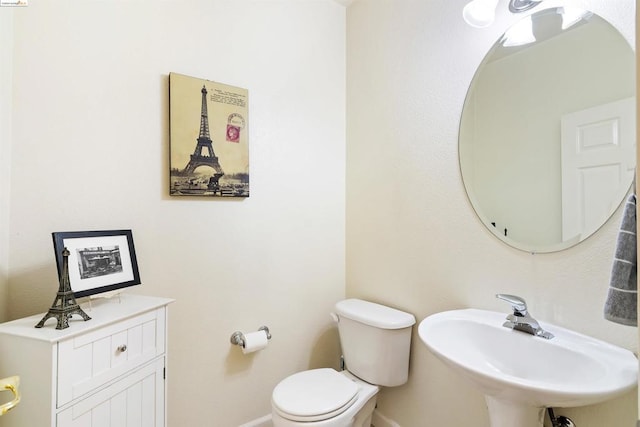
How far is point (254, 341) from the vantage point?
1653 millimetres

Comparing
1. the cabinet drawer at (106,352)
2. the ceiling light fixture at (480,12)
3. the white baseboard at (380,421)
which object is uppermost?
the ceiling light fixture at (480,12)

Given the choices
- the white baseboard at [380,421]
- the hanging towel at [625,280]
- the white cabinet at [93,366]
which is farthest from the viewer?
the white baseboard at [380,421]

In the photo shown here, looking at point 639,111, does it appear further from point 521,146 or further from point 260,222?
point 260,222

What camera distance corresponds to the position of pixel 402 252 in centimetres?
171

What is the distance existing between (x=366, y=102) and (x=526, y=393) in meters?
1.60

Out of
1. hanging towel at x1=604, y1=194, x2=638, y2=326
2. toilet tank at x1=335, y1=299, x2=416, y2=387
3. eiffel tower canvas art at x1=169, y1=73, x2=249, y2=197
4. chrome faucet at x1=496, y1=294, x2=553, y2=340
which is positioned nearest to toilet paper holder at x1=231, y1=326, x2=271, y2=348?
toilet tank at x1=335, y1=299, x2=416, y2=387

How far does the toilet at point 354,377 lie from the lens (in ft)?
4.42

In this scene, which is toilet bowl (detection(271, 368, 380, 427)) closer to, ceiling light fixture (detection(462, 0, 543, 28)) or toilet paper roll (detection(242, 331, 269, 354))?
toilet paper roll (detection(242, 331, 269, 354))

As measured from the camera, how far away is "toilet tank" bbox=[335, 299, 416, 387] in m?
1.57

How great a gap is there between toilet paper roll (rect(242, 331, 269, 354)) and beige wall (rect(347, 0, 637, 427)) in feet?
2.10

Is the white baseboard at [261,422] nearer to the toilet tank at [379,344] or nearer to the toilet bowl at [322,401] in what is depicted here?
the toilet bowl at [322,401]

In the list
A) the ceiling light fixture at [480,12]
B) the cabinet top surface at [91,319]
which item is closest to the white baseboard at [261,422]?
the cabinet top surface at [91,319]

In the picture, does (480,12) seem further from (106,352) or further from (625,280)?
(106,352)

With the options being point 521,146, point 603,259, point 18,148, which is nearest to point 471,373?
point 603,259
